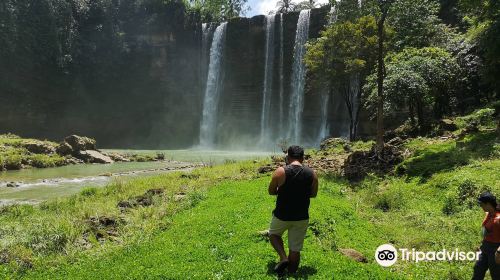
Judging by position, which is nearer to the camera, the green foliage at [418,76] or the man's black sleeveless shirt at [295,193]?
the man's black sleeveless shirt at [295,193]

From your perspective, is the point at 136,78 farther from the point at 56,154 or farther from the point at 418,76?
the point at 418,76

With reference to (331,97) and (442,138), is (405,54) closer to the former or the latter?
(442,138)

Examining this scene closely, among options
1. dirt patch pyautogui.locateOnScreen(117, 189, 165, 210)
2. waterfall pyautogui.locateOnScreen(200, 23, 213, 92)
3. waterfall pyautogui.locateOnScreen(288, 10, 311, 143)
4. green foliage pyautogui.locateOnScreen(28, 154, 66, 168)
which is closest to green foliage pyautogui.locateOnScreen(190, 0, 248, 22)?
waterfall pyautogui.locateOnScreen(200, 23, 213, 92)

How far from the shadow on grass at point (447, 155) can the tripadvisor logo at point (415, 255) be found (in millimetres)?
5770

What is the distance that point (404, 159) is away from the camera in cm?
1577

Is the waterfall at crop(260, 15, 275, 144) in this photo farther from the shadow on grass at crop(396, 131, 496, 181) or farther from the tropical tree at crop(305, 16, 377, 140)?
the shadow on grass at crop(396, 131, 496, 181)

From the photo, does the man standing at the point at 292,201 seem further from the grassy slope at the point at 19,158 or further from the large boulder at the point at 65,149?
the large boulder at the point at 65,149

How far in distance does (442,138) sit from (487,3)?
18.3 ft

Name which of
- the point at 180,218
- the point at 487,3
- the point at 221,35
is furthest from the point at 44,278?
the point at 221,35

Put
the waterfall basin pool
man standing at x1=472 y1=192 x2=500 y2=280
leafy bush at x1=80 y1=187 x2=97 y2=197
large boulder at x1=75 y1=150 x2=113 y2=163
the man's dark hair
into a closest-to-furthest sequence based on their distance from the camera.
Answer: man standing at x1=472 y1=192 x2=500 y2=280 < the man's dark hair < leafy bush at x1=80 y1=187 x2=97 y2=197 < the waterfall basin pool < large boulder at x1=75 y1=150 x2=113 y2=163

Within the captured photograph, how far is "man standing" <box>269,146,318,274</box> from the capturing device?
5.97 meters

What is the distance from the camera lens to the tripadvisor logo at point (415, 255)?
730 centimetres

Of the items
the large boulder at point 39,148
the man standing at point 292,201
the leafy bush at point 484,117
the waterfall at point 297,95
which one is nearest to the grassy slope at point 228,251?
the man standing at point 292,201

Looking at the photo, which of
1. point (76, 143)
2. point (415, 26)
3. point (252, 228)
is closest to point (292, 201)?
point (252, 228)
